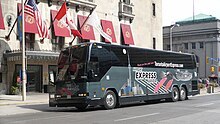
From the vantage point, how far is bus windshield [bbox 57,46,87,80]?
17625 mm

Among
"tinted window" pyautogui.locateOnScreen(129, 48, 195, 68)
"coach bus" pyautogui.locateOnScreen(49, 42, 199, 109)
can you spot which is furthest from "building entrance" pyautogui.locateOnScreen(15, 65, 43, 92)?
"tinted window" pyautogui.locateOnScreen(129, 48, 195, 68)

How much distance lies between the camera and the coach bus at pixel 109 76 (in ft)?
57.8

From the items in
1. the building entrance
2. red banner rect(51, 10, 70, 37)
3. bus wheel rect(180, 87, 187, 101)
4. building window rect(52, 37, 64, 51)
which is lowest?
bus wheel rect(180, 87, 187, 101)

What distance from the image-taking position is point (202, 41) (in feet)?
260

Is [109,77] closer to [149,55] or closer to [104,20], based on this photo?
[149,55]

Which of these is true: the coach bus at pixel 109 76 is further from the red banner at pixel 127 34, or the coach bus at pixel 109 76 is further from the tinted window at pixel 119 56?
the red banner at pixel 127 34

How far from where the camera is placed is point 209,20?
8056 centimetres

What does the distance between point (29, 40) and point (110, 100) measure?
16426 millimetres

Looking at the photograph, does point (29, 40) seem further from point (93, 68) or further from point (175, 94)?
point (93, 68)

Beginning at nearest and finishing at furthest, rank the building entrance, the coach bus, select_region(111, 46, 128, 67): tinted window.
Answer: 1. the coach bus
2. select_region(111, 46, 128, 67): tinted window
3. the building entrance

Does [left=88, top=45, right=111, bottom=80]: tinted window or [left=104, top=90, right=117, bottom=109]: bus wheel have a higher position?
[left=88, top=45, right=111, bottom=80]: tinted window

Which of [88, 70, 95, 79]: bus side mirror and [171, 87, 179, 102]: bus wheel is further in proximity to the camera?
[171, 87, 179, 102]: bus wheel

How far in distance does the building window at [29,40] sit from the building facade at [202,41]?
47881 mm

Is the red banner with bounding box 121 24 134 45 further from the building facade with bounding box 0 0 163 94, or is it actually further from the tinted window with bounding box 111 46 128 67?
the tinted window with bounding box 111 46 128 67
